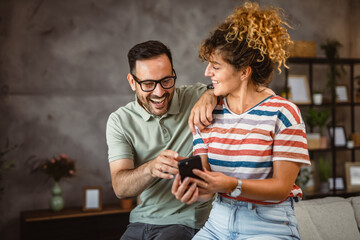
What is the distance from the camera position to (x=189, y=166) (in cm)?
151

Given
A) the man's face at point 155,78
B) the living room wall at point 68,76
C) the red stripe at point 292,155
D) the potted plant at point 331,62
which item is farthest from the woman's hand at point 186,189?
the potted plant at point 331,62

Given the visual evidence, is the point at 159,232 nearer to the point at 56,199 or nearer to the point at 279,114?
the point at 279,114

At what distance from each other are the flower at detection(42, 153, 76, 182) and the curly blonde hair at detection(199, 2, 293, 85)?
2.47 metres

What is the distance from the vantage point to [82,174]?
420 centimetres

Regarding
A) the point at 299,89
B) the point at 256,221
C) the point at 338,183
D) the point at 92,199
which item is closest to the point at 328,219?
the point at 256,221

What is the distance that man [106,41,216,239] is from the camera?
7.34 ft

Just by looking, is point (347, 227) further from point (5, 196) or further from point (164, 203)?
point (5, 196)

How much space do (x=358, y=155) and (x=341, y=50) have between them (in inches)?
58.2

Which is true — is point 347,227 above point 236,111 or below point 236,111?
below

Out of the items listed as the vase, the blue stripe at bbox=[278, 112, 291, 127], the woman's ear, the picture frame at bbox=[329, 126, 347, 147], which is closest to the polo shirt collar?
the woman's ear

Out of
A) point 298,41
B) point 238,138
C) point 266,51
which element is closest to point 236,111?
point 238,138

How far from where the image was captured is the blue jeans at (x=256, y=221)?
66.3 inches

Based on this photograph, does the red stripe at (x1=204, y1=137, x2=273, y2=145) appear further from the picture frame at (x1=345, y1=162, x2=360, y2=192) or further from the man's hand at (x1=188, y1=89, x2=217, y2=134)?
the picture frame at (x1=345, y1=162, x2=360, y2=192)

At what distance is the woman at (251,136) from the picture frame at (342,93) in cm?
374
